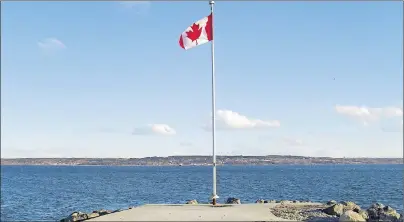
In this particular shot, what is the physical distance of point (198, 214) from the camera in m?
20.8

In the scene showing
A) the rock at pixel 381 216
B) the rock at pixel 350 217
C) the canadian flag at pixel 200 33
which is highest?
the canadian flag at pixel 200 33

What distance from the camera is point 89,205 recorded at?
58344 millimetres

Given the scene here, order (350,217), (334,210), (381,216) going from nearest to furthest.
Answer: (350,217)
(334,210)
(381,216)

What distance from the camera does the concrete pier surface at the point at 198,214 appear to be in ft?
64.0

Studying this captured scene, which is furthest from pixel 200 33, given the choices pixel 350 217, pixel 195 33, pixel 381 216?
pixel 381 216

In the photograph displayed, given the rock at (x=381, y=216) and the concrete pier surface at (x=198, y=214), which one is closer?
the concrete pier surface at (x=198, y=214)

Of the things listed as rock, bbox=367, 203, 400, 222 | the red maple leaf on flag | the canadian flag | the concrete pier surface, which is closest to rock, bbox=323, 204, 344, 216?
rock, bbox=367, 203, 400, 222

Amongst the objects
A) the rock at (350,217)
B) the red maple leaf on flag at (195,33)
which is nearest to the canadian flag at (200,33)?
the red maple leaf on flag at (195,33)

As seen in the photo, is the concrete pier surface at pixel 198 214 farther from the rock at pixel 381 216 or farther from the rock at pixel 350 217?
the rock at pixel 381 216

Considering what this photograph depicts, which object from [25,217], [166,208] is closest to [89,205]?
[25,217]

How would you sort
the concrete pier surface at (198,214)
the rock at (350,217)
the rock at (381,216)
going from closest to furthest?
1. the rock at (350,217)
2. the concrete pier surface at (198,214)
3. the rock at (381,216)

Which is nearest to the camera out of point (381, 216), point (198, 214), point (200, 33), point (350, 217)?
point (350, 217)

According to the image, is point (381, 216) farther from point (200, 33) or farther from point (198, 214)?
point (200, 33)

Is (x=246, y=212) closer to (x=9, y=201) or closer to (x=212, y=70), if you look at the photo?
(x=212, y=70)
